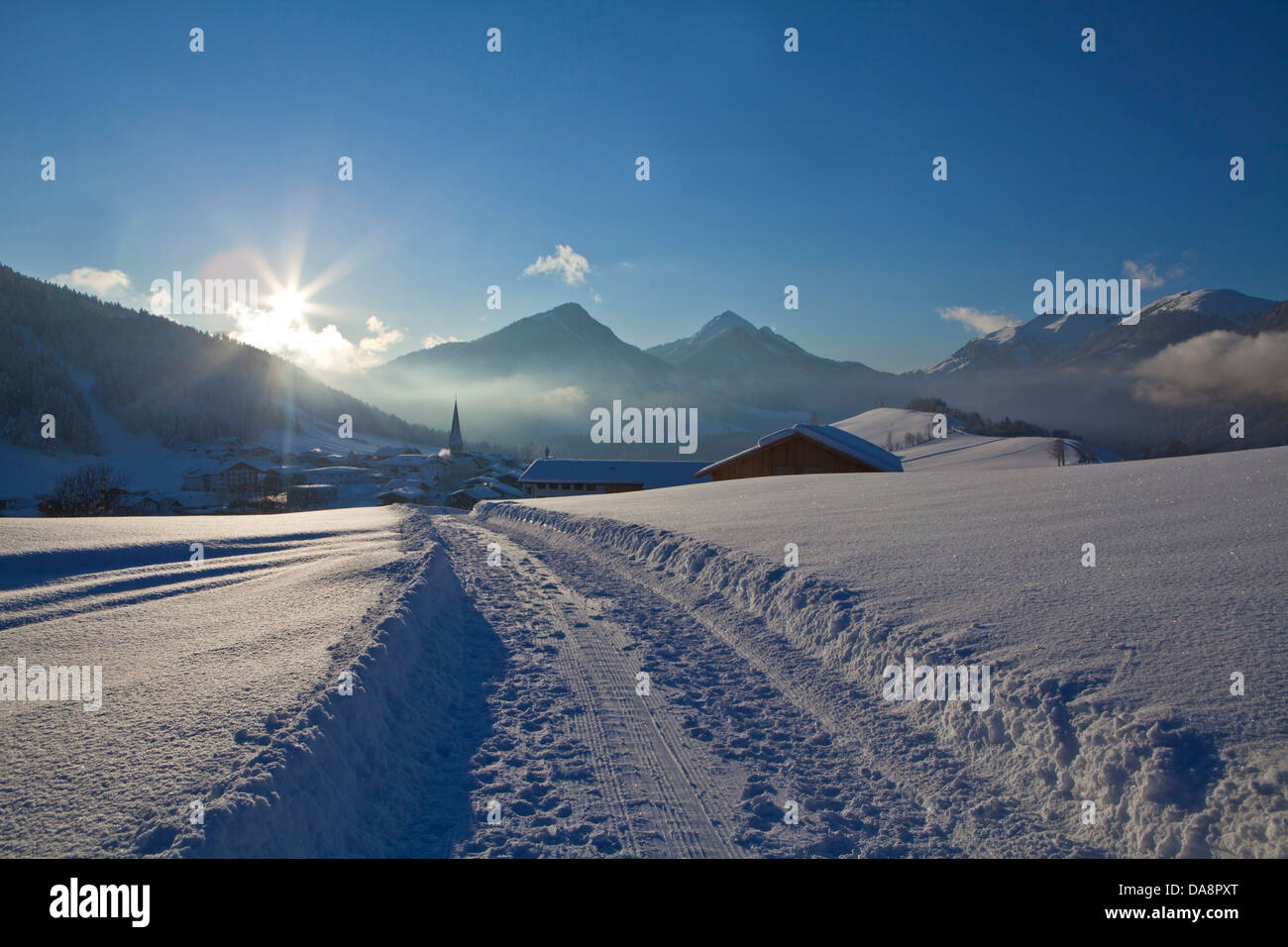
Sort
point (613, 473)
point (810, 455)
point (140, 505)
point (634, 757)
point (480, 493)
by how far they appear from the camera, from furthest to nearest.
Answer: point (480, 493), point (613, 473), point (140, 505), point (810, 455), point (634, 757)

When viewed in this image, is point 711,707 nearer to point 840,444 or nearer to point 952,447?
point 840,444

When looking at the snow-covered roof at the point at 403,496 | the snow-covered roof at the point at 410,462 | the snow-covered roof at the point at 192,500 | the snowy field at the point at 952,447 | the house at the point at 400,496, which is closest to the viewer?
the snow-covered roof at the point at 192,500

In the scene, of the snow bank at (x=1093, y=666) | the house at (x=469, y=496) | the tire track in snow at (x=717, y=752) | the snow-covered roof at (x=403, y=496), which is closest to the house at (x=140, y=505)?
the snow-covered roof at (x=403, y=496)

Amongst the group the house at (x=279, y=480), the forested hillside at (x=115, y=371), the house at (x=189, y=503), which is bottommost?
the house at (x=189, y=503)

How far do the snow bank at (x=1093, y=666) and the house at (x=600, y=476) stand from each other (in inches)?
2433

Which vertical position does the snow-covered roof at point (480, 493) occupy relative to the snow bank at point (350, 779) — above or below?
above

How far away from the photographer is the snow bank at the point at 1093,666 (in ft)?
13.1

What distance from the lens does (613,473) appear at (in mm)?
76125

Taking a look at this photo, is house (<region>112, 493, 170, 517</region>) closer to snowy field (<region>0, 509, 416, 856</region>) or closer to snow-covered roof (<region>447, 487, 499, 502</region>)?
snow-covered roof (<region>447, 487, 499, 502</region>)

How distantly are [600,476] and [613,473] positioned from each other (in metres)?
1.76

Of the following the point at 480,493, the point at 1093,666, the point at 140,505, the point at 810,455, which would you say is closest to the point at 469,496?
the point at 480,493

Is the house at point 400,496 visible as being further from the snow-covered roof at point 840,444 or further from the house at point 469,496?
the snow-covered roof at point 840,444

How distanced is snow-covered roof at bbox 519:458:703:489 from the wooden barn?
32781 millimetres

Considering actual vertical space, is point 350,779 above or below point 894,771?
above
